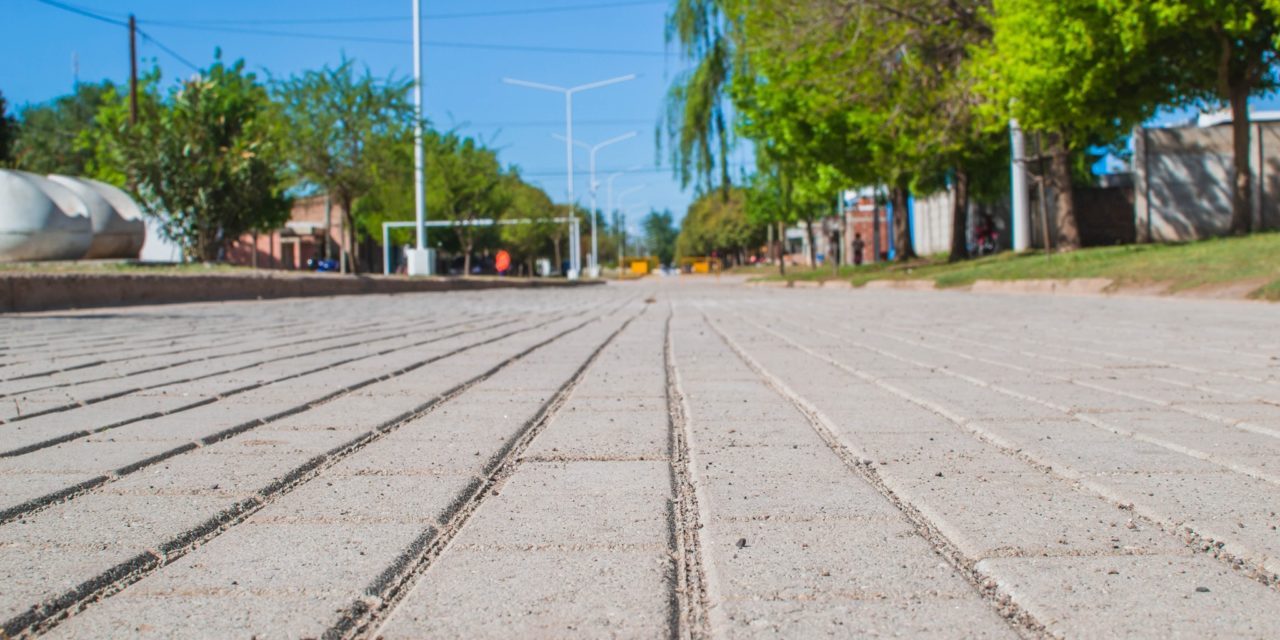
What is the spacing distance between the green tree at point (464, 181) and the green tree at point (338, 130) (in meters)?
14.0

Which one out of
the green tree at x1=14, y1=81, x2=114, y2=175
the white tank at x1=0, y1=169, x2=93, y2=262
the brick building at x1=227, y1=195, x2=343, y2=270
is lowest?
the white tank at x1=0, y1=169, x2=93, y2=262

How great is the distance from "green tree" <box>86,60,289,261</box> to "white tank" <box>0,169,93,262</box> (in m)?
2.13

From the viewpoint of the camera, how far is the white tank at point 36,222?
20359 mm

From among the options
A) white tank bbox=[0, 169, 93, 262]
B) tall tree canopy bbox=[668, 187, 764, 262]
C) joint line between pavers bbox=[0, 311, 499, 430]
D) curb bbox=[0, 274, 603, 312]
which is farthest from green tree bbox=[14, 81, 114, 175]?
joint line between pavers bbox=[0, 311, 499, 430]

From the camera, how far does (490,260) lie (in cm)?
7738

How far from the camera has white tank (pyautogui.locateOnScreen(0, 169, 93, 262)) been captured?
2036cm

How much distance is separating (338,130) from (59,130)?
122 ft

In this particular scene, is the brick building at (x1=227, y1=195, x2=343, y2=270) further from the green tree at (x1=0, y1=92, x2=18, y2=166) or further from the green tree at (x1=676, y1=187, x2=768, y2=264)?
the green tree at (x1=676, y1=187, x2=768, y2=264)

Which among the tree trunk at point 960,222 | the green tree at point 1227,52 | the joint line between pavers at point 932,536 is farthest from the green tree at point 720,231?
the joint line between pavers at point 932,536

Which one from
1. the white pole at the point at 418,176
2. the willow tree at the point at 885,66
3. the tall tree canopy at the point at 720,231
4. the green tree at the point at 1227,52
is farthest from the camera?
the tall tree canopy at the point at 720,231

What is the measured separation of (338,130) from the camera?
86.2 feet

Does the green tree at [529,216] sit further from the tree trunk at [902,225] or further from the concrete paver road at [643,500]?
the concrete paver road at [643,500]

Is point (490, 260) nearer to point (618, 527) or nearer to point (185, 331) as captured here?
point (185, 331)

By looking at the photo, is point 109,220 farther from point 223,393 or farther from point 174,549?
point 174,549
